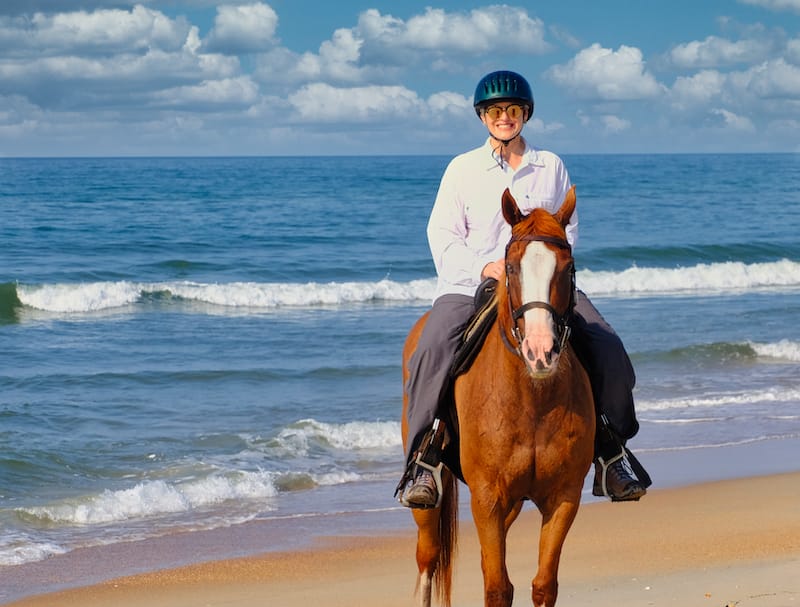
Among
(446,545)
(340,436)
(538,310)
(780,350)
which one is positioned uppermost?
(538,310)

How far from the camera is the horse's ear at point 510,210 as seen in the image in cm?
434

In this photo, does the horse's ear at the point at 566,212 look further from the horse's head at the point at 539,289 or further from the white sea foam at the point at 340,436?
the white sea foam at the point at 340,436

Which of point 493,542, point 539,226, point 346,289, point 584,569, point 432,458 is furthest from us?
point 346,289

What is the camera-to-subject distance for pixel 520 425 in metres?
4.46

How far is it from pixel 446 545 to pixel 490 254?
163 cm

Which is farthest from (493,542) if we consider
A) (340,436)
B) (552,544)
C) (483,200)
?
(340,436)

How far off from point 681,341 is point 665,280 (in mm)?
9928

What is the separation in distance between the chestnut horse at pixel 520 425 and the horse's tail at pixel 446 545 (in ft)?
3.11

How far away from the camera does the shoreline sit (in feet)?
22.3

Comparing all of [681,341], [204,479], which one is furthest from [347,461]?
[681,341]

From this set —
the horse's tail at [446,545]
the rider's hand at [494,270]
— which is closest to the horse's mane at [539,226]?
the rider's hand at [494,270]

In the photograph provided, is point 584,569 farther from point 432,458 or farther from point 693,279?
point 693,279

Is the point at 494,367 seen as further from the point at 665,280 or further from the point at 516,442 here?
the point at 665,280

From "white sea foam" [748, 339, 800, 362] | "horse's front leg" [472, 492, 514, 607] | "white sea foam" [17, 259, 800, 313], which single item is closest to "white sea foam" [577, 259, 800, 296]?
"white sea foam" [17, 259, 800, 313]
